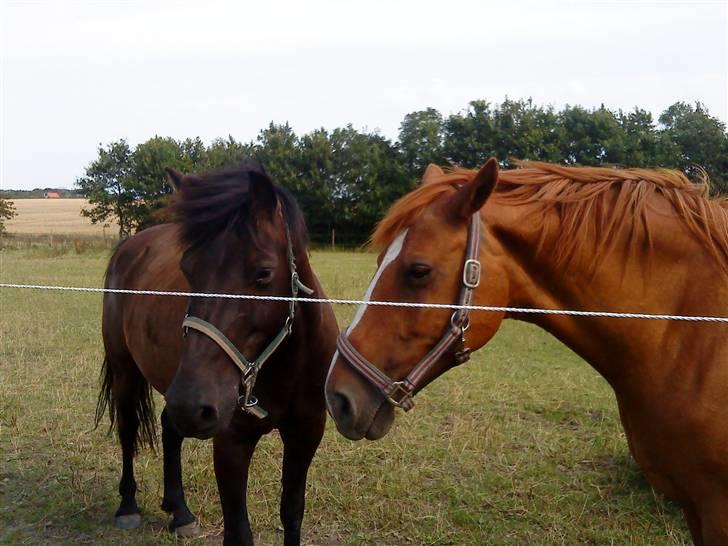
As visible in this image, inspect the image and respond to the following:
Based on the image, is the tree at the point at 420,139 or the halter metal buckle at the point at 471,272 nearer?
the halter metal buckle at the point at 471,272

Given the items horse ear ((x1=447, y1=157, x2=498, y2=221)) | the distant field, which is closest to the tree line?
the distant field

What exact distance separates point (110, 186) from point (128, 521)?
46734 mm

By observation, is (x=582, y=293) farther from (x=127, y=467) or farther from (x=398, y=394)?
(x=127, y=467)

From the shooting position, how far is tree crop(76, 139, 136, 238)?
147 feet

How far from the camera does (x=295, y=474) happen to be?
3299mm

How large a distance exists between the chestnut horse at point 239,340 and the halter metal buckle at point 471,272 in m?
1.03

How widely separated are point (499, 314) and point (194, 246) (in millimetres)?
1403

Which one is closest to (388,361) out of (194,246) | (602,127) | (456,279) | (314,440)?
(456,279)

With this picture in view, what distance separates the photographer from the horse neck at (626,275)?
2020 mm

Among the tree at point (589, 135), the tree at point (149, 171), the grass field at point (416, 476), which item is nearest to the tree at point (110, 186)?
the tree at point (149, 171)

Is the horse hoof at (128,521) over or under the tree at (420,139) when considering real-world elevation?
under

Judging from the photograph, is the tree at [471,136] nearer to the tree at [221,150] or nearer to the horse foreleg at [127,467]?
the tree at [221,150]

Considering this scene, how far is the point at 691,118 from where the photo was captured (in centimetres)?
3891

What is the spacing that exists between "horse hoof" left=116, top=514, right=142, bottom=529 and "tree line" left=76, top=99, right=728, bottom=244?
29596 mm
